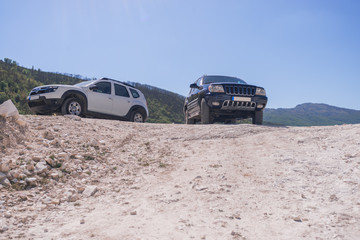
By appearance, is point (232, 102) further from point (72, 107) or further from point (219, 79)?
point (72, 107)

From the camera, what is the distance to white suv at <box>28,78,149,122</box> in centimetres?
903

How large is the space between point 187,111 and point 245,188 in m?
7.37

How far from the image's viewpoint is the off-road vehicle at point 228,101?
9.17 m

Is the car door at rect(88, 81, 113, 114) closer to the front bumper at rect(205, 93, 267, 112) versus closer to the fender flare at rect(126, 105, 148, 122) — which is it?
the fender flare at rect(126, 105, 148, 122)

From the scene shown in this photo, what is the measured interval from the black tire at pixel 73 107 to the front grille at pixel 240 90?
5.00 metres

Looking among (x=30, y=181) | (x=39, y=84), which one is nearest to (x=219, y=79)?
(x=30, y=181)

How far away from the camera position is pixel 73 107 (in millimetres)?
9312

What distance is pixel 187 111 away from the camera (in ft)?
38.1

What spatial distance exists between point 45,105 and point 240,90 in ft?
21.4

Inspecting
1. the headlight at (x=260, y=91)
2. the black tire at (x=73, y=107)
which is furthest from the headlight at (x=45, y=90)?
the headlight at (x=260, y=91)

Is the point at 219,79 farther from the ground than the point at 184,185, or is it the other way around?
the point at 219,79

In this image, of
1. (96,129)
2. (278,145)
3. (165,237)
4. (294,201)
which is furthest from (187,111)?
(165,237)

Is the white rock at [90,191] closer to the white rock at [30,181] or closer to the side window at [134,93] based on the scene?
the white rock at [30,181]

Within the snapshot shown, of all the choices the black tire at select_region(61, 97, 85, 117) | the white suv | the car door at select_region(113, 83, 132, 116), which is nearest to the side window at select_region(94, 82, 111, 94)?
the white suv
